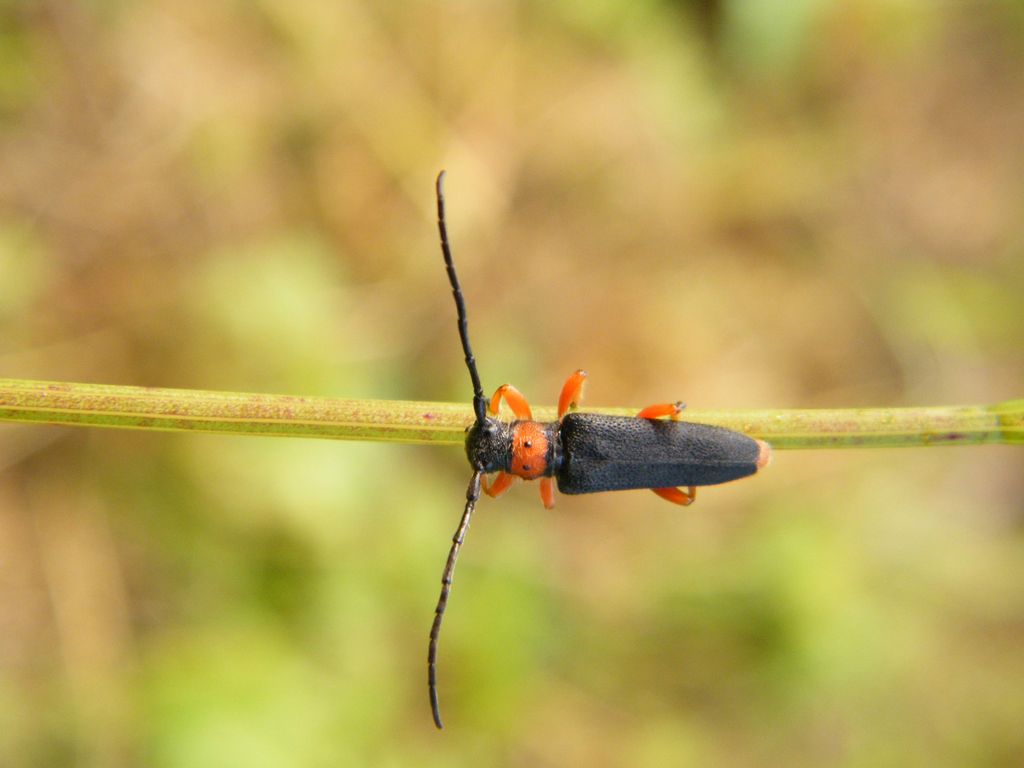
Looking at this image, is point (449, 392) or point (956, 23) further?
point (956, 23)

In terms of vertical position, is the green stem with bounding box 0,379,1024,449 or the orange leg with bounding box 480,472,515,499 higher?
the green stem with bounding box 0,379,1024,449

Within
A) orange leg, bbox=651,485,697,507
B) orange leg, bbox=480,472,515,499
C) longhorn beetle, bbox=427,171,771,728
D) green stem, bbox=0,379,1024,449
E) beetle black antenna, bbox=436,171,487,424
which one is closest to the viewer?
green stem, bbox=0,379,1024,449

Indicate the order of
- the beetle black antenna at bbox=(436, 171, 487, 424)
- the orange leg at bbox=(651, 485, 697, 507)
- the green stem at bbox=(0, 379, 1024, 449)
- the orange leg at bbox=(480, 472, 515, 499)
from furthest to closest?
1. the orange leg at bbox=(651, 485, 697, 507)
2. the orange leg at bbox=(480, 472, 515, 499)
3. the beetle black antenna at bbox=(436, 171, 487, 424)
4. the green stem at bbox=(0, 379, 1024, 449)

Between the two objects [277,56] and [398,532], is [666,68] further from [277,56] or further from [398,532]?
[398,532]

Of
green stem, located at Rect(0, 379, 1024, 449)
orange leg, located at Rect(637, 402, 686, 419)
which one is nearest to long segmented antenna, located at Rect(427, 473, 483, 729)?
green stem, located at Rect(0, 379, 1024, 449)

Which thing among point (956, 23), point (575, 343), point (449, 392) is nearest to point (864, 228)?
point (956, 23)

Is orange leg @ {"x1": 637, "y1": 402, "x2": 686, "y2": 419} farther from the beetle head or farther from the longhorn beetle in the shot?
the beetle head

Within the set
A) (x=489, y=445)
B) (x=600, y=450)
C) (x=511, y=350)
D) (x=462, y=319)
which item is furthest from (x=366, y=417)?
(x=511, y=350)

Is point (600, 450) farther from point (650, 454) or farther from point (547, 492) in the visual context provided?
point (547, 492)
